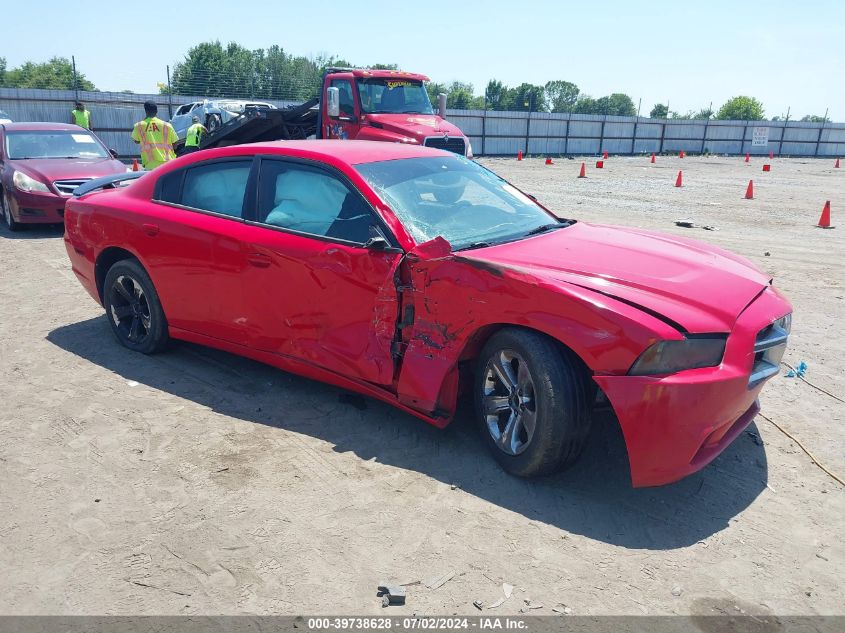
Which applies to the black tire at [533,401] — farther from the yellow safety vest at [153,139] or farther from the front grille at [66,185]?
the yellow safety vest at [153,139]

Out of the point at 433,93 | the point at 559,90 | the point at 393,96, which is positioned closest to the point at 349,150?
the point at 393,96

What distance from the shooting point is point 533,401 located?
134 inches

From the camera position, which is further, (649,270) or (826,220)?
(826,220)

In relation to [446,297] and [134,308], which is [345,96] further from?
[446,297]

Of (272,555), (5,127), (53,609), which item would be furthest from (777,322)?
(5,127)

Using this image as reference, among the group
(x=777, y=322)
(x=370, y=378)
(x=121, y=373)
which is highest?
(x=777, y=322)

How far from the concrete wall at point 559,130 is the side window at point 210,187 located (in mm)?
22695

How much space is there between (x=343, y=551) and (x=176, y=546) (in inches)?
29.4

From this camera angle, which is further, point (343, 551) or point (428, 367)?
point (428, 367)

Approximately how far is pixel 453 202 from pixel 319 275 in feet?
3.19

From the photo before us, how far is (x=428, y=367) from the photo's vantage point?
369 centimetres

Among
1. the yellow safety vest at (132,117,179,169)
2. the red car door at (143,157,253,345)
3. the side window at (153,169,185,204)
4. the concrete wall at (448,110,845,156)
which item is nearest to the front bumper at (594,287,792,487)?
the red car door at (143,157,253,345)

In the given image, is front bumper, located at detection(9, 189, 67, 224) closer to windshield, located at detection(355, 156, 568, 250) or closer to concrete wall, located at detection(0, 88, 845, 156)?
windshield, located at detection(355, 156, 568, 250)

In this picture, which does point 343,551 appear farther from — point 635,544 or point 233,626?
point 635,544
